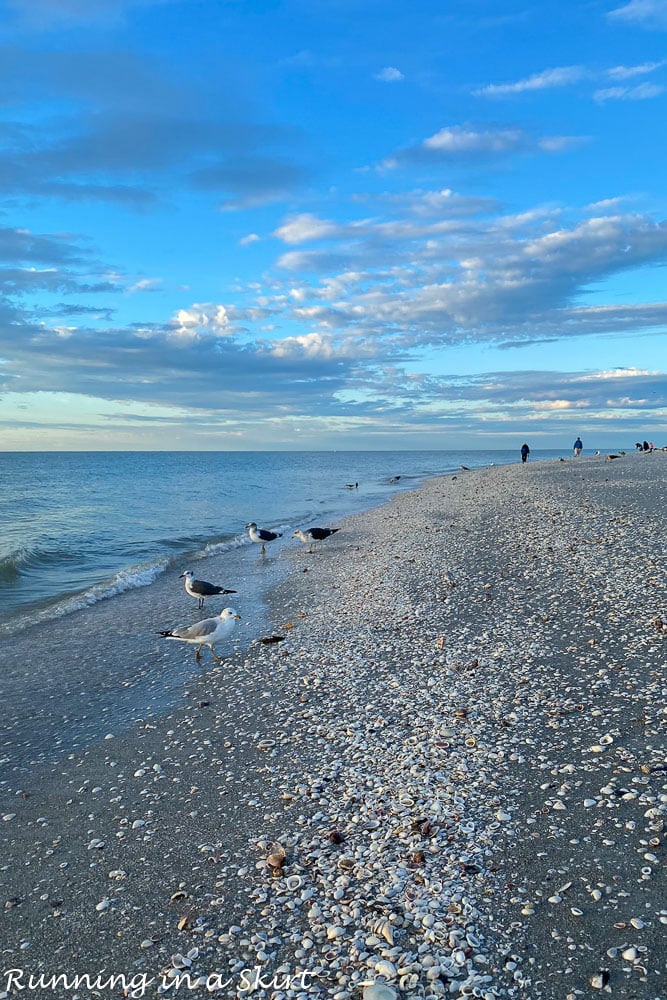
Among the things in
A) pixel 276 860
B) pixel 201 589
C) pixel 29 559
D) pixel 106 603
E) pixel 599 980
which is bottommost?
pixel 106 603

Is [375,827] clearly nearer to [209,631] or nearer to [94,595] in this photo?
[209,631]

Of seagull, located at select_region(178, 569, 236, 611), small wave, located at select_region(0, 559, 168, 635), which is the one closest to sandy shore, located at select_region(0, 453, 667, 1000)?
seagull, located at select_region(178, 569, 236, 611)

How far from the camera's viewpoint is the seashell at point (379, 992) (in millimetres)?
4652

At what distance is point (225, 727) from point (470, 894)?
5205 millimetres

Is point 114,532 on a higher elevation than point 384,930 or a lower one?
lower

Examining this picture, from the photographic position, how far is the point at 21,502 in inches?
2208

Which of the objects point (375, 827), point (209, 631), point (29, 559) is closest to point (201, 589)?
point (209, 631)

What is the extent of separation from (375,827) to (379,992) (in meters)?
2.05

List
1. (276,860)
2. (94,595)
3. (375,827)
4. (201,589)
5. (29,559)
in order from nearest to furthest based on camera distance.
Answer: (276,860)
(375,827)
(201,589)
(94,595)
(29,559)

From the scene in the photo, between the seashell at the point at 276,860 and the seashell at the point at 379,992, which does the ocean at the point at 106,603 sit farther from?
the seashell at the point at 379,992

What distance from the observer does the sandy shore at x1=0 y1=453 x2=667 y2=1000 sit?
512 centimetres

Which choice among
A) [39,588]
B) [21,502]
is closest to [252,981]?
[39,588]

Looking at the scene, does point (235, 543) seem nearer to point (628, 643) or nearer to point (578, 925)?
point (628, 643)

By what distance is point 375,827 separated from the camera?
22.1 ft
